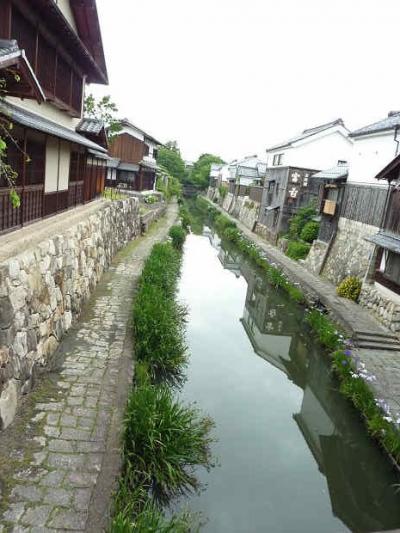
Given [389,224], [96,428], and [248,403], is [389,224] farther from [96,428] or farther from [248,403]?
[96,428]

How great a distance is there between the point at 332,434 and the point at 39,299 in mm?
7171

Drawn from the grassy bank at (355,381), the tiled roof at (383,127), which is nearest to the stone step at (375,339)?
the grassy bank at (355,381)

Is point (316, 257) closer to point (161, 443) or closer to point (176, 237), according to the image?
point (176, 237)

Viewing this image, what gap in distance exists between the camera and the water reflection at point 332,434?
7105 mm

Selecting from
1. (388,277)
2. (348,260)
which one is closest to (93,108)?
(348,260)

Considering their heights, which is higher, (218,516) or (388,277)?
(388,277)

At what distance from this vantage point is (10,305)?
19.6 feet

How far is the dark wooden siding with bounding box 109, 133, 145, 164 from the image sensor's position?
125 feet

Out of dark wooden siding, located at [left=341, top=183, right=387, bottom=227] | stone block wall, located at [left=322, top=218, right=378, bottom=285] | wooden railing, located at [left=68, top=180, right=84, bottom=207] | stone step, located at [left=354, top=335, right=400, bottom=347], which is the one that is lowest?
stone step, located at [left=354, top=335, right=400, bottom=347]

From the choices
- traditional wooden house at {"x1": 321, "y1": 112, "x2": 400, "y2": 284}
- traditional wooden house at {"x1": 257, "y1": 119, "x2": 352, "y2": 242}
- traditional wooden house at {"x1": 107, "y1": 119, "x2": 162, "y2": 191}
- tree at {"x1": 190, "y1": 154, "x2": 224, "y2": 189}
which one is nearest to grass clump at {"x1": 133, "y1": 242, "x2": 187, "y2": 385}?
traditional wooden house at {"x1": 321, "y1": 112, "x2": 400, "y2": 284}

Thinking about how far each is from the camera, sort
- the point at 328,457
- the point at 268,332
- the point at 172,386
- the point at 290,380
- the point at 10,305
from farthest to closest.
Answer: the point at 268,332 → the point at 290,380 → the point at 172,386 → the point at 328,457 → the point at 10,305

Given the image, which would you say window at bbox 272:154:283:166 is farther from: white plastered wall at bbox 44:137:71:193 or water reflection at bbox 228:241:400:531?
white plastered wall at bbox 44:137:71:193

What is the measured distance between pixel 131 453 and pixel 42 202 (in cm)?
867

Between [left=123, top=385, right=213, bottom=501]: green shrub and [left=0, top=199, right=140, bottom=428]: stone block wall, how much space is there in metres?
1.89
